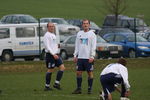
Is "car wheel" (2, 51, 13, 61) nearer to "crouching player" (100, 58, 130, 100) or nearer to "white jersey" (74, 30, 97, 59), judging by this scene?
"white jersey" (74, 30, 97, 59)

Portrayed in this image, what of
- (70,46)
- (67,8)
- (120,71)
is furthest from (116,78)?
(67,8)

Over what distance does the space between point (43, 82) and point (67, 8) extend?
5395 centimetres

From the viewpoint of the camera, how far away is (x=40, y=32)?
106 ft

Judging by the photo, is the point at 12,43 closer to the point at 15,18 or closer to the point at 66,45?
the point at 66,45

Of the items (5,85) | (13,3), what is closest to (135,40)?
(5,85)

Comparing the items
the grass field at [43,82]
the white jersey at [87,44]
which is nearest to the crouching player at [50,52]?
the grass field at [43,82]

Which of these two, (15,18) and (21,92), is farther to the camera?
(15,18)

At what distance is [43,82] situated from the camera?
70.6ft

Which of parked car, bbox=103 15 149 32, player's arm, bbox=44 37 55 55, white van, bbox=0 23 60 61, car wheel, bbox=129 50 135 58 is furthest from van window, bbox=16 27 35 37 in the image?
parked car, bbox=103 15 149 32

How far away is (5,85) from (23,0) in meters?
58.2

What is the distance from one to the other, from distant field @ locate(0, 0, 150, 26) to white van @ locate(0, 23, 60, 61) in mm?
30940

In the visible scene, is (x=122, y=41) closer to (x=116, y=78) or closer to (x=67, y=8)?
(x=116, y=78)

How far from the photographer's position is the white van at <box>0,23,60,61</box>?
1246 inches

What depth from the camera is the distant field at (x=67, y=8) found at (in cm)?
6769
